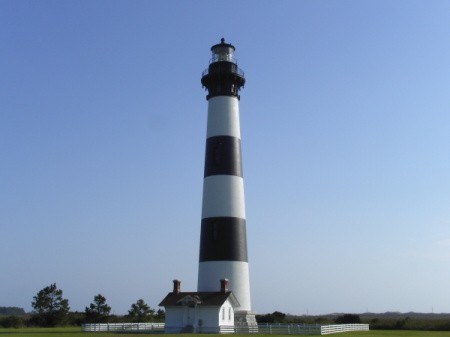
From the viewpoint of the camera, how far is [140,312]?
50375 mm

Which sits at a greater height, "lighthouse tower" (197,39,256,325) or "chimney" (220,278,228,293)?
"lighthouse tower" (197,39,256,325)

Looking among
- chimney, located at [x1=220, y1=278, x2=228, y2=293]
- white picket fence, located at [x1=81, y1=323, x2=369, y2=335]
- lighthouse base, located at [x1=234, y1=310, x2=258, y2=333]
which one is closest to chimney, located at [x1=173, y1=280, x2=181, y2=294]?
white picket fence, located at [x1=81, y1=323, x2=369, y2=335]

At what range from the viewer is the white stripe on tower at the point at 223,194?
1436 inches

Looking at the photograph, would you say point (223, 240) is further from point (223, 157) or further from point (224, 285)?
point (223, 157)

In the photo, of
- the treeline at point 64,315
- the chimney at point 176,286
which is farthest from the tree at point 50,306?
the chimney at point 176,286

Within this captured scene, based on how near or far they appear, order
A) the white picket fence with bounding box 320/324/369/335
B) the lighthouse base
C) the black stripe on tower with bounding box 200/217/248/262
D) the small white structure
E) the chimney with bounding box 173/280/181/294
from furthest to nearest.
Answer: the chimney with bounding box 173/280/181/294, the black stripe on tower with bounding box 200/217/248/262, the lighthouse base, the small white structure, the white picket fence with bounding box 320/324/369/335

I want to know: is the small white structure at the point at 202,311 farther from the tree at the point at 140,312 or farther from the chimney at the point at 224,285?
the tree at the point at 140,312

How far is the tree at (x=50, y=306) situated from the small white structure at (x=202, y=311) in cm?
2122

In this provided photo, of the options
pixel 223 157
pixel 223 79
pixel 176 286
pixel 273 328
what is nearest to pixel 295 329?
pixel 273 328

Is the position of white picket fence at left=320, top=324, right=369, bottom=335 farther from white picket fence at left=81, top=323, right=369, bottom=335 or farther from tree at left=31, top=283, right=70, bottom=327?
tree at left=31, top=283, right=70, bottom=327

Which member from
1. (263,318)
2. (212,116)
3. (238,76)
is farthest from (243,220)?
(263,318)

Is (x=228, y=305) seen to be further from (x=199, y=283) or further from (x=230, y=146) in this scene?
(x=230, y=146)

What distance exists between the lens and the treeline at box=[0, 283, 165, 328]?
1969 inches

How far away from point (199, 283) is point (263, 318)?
1488cm
